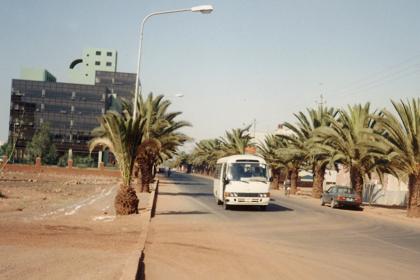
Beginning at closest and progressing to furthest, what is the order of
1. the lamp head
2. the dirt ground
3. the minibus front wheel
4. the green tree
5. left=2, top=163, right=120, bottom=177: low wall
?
the dirt ground < the lamp head < the minibus front wheel < left=2, top=163, right=120, bottom=177: low wall < the green tree

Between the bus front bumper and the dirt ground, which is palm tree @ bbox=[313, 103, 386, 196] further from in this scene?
the dirt ground

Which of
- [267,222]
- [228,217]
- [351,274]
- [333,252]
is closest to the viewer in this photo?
[351,274]

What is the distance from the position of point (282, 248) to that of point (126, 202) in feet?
27.1

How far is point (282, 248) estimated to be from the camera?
11.9 m

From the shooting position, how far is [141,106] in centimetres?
3269

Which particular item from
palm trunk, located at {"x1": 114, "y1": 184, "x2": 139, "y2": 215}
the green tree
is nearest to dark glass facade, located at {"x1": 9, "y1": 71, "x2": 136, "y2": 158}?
the green tree

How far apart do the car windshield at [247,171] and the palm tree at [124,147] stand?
16.8 ft

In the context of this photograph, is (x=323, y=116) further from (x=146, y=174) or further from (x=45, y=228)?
(x=45, y=228)

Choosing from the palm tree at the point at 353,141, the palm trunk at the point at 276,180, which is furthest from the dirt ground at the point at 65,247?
the palm trunk at the point at 276,180

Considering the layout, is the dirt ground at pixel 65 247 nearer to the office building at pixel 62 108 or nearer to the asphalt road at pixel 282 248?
the asphalt road at pixel 282 248

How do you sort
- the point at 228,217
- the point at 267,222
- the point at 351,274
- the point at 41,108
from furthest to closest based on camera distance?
1. the point at 41,108
2. the point at 228,217
3. the point at 267,222
4. the point at 351,274

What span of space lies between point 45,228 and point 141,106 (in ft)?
64.0

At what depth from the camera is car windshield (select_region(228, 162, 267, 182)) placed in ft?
75.2

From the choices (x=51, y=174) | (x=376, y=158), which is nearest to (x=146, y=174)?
(x=376, y=158)
